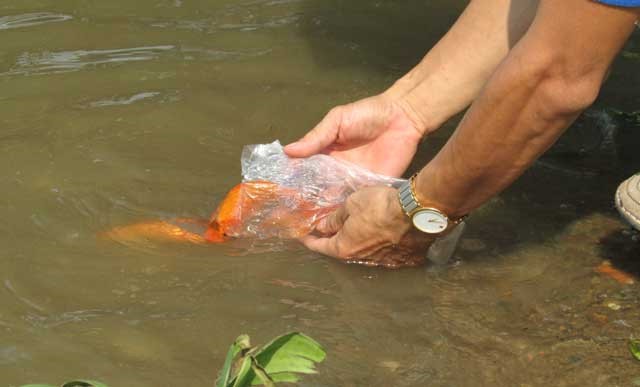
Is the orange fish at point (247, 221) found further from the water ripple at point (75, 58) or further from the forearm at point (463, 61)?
the water ripple at point (75, 58)

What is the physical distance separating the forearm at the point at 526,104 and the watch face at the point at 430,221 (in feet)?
0.09

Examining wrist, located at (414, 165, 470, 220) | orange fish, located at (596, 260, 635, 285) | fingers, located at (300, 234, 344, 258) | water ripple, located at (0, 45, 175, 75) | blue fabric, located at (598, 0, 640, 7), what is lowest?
orange fish, located at (596, 260, 635, 285)

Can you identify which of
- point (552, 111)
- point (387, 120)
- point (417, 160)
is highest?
point (552, 111)

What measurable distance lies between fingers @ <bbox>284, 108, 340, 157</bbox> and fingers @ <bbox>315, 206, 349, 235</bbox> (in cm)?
24

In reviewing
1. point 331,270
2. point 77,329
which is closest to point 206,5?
point 331,270

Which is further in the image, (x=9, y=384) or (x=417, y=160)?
(x=417, y=160)

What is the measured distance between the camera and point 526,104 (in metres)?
2.08

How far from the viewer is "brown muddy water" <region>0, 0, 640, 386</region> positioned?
2240 millimetres

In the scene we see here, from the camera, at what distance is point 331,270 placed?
2.62m

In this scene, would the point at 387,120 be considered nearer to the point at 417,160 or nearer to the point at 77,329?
the point at 417,160

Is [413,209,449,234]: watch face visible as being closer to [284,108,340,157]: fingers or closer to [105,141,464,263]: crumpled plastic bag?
[105,141,464,263]: crumpled plastic bag

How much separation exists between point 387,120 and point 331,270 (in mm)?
576

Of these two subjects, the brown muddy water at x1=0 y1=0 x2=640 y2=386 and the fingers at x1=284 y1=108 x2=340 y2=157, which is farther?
the fingers at x1=284 y1=108 x2=340 y2=157

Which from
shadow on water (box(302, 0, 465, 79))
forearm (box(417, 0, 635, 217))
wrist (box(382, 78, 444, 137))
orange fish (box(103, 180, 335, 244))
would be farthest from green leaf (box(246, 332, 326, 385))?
shadow on water (box(302, 0, 465, 79))
